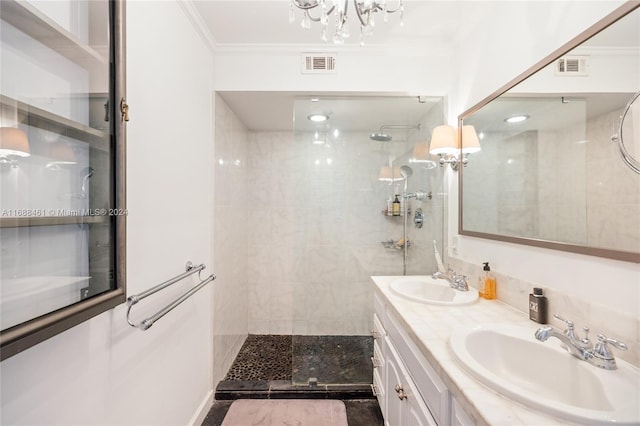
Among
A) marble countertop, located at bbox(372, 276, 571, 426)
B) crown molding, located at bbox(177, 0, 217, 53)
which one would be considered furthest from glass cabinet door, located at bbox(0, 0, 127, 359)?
marble countertop, located at bbox(372, 276, 571, 426)

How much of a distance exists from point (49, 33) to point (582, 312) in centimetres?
183

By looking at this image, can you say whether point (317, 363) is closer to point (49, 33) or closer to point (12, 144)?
point (12, 144)

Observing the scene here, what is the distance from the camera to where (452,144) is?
1731mm

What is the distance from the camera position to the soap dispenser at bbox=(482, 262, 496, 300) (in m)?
1.39

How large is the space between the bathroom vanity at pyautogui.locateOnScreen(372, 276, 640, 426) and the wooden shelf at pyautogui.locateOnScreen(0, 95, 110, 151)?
1.23 m

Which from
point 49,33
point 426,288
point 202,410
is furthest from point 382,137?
point 202,410

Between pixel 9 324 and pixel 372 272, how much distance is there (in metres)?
2.04

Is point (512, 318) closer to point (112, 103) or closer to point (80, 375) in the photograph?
point (80, 375)

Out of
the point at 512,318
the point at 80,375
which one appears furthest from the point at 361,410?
the point at 80,375

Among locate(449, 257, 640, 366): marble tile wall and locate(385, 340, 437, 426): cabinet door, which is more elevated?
locate(449, 257, 640, 366): marble tile wall

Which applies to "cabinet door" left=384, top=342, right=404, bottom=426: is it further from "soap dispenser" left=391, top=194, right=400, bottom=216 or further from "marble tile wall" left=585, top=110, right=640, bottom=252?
"soap dispenser" left=391, top=194, right=400, bottom=216

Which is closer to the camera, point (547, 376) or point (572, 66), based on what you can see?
point (547, 376)

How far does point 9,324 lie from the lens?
559 millimetres

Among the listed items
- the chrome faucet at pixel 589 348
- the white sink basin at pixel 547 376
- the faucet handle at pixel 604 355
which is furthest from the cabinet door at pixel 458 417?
the faucet handle at pixel 604 355
